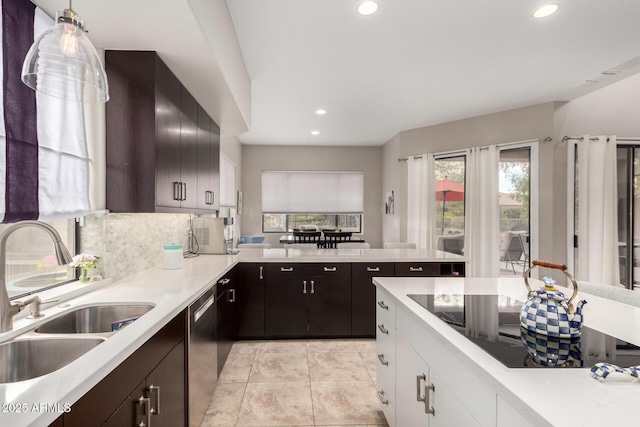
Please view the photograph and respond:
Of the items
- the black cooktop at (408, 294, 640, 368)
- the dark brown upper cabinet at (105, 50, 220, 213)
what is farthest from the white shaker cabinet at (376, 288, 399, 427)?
the dark brown upper cabinet at (105, 50, 220, 213)

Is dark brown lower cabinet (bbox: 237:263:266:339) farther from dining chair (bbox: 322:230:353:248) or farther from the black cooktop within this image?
dining chair (bbox: 322:230:353:248)

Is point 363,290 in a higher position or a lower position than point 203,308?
lower

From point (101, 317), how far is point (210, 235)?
178 cm

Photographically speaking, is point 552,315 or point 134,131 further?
point 134,131

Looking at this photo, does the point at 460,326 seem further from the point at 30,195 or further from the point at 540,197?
the point at 540,197

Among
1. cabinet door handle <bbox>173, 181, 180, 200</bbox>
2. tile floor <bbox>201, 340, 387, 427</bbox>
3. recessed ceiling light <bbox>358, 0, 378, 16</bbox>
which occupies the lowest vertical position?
tile floor <bbox>201, 340, 387, 427</bbox>

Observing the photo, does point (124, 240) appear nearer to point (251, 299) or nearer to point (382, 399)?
point (251, 299)

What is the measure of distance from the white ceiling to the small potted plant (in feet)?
4.01

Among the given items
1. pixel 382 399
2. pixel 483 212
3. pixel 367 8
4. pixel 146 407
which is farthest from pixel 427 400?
pixel 483 212

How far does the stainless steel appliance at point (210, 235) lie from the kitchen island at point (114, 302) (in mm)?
188

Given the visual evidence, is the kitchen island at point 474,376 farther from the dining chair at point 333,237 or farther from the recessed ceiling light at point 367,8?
the dining chair at point 333,237

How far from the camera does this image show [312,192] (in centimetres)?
695

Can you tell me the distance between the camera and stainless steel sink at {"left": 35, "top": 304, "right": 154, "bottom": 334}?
1399mm

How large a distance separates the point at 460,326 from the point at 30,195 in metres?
1.86
